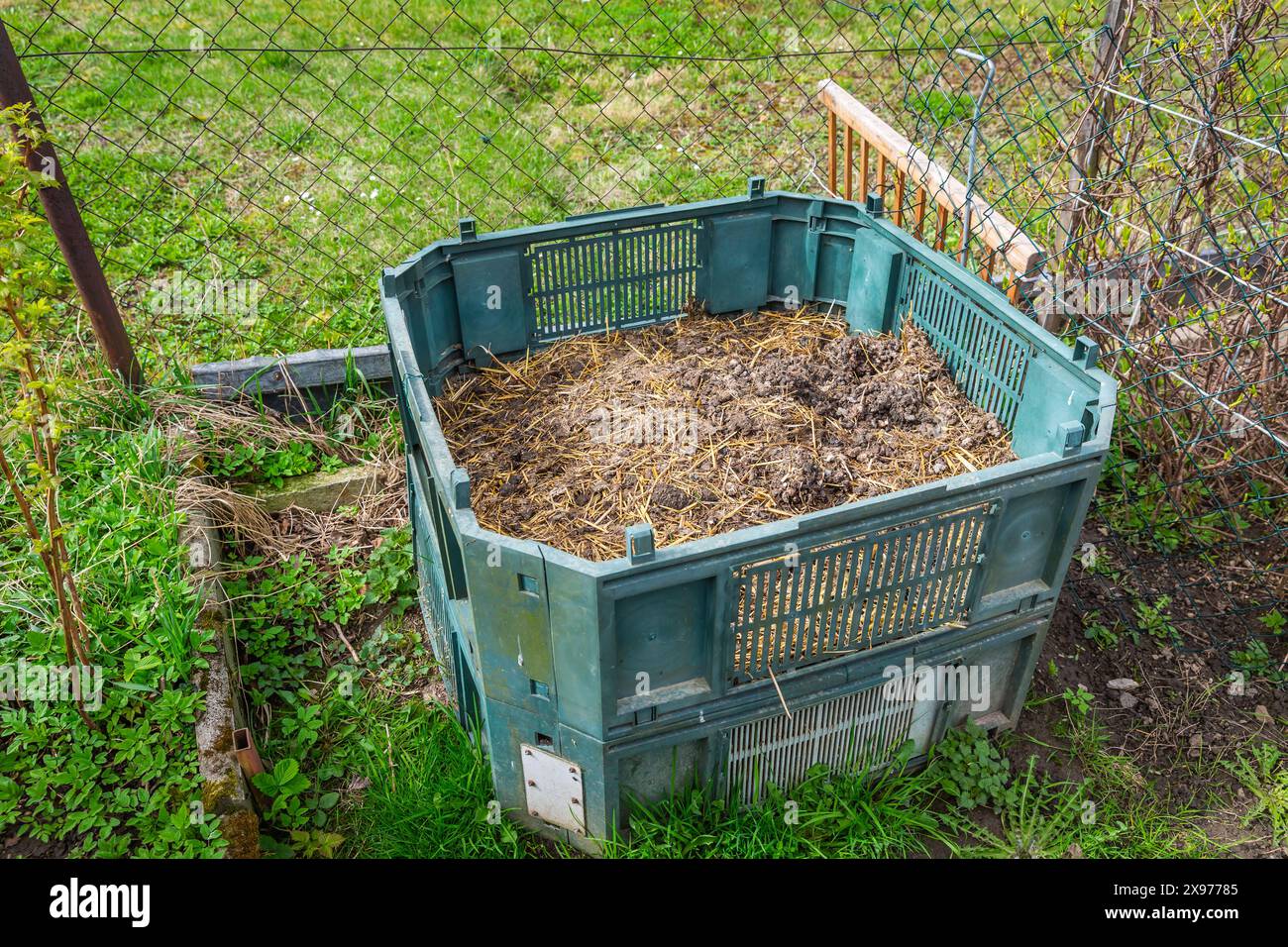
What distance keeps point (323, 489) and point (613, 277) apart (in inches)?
54.5

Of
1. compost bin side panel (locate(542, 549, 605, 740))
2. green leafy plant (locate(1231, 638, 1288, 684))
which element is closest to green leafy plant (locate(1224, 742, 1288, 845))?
green leafy plant (locate(1231, 638, 1288, 684))

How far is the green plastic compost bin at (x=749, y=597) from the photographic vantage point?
2217 mm

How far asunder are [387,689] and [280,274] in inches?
95.4

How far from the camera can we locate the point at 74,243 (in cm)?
357

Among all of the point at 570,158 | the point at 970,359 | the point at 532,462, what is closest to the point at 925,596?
the point at 970,359

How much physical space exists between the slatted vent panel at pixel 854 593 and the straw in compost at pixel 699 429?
0.43m

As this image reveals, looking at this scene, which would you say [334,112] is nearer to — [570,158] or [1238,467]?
[570,158]

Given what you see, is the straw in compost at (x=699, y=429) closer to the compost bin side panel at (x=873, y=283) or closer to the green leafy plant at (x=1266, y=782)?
the compost bin side panel at (x=873, y=283)

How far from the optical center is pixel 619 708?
235 cm

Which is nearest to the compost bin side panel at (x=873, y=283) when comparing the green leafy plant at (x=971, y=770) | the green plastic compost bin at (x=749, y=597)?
the green plastic compost bin at (x=749, y=597)

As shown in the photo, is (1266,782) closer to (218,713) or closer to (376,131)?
(218,713)

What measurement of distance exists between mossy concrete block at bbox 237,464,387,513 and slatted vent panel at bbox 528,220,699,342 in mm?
894

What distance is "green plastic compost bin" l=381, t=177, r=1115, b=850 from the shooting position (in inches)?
87.3

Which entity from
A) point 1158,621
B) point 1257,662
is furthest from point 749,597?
point 1257,662
